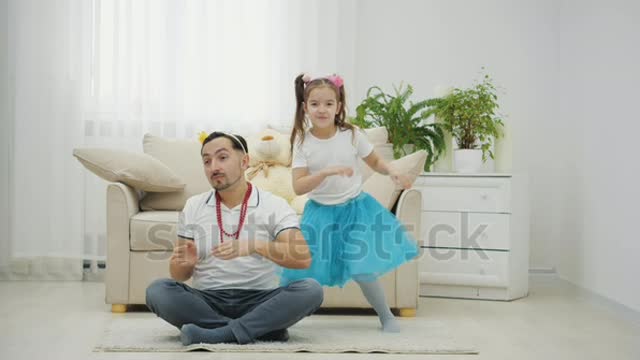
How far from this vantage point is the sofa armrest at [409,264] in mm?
3037

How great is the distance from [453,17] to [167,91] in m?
1.71

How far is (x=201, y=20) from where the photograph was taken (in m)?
4.18

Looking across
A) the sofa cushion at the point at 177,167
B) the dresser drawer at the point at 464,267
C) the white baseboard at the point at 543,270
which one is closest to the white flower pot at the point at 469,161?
the dresser drawer at the point at 464,267

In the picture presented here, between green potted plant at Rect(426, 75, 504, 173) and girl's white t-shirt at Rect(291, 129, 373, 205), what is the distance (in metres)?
1.15

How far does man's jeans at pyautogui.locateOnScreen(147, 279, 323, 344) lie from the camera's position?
229 centimetres

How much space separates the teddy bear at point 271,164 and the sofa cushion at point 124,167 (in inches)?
17.0

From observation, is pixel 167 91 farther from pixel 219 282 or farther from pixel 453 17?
pixel 219 282

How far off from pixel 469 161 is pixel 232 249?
6.11 feet

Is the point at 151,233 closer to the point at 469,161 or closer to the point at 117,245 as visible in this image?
the point at 117,245

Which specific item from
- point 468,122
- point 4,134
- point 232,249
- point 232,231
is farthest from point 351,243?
point 4,134

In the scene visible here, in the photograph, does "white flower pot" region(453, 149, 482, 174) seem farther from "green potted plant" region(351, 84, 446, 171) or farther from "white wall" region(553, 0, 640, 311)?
"white wall" region(553, 0, 640, 311)

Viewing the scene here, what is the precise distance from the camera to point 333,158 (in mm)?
2650

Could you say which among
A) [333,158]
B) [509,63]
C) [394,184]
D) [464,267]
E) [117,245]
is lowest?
[464,267]

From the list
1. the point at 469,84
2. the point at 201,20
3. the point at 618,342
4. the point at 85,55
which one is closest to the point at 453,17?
the point at 469,84
